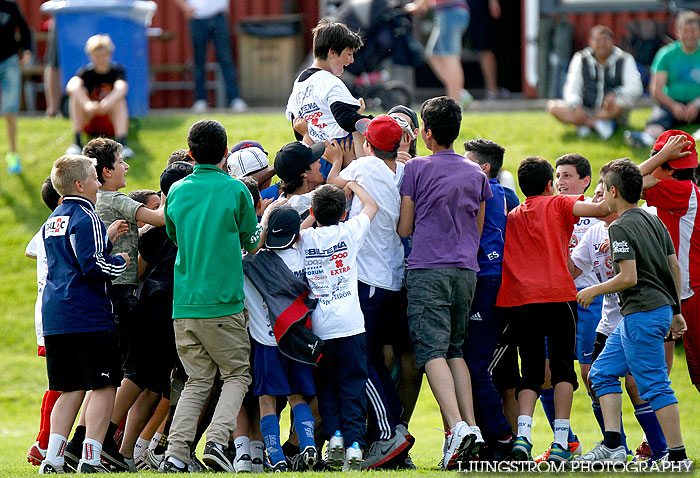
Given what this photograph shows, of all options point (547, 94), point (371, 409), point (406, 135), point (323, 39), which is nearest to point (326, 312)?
point (371, 409)

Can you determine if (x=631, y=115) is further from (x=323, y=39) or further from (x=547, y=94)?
(x=323, y=39)

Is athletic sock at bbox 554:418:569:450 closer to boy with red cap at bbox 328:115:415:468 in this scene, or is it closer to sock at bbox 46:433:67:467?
boy with red cap at bbox 328:115:415:468

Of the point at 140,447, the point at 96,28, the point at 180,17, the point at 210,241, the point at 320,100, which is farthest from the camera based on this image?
the point at 180,17

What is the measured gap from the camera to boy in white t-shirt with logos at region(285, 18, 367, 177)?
6516 mm

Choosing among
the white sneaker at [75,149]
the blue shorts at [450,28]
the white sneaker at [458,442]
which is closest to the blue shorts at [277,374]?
the white sneaker at [458,442]

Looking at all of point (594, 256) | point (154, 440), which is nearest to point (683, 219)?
point (594, 256)

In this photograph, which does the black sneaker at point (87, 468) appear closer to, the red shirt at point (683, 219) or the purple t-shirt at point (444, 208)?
the purple t-shirt at point (444, 208)

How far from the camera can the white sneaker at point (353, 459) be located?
5.76 metres

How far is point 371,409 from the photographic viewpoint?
606 cm

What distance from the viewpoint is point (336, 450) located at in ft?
19.0

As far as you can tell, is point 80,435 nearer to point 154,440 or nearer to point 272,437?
point 154,440

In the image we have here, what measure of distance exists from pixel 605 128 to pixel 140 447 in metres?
7.95

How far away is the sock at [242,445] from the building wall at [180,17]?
12.3 m

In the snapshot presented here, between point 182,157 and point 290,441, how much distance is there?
2.08 m
